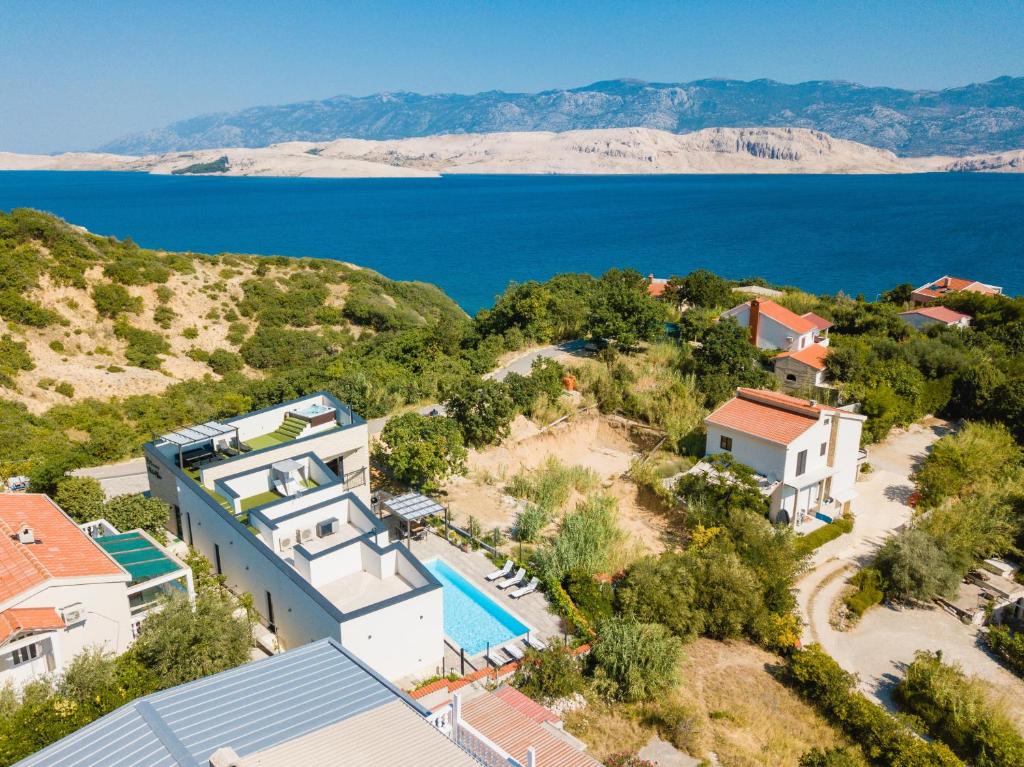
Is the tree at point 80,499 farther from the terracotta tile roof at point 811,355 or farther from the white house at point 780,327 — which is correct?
the terracotta tile roof at point 811,355

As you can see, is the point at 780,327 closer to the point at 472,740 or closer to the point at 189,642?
the point at 472,740

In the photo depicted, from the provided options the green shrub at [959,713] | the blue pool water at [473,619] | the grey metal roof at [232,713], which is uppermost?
the grey metal roof at [232,713]

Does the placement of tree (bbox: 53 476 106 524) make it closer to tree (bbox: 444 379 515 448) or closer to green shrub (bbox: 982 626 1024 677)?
tree (bbox: 444 379 515 448)

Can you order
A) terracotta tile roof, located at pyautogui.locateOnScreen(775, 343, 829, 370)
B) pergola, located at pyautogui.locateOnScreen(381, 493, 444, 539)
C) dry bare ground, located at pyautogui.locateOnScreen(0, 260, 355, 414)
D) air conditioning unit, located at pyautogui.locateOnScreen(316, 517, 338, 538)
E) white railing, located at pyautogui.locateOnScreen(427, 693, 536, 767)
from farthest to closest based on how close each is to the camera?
dry bare ground, located at pyautogui.locateOnScreen(0, 260, 355, 414)
terracotta tile roof, located at pyautogui.locateOnScreen(775, 343, 829, 370)
pergola, located at pyautogui.locateOnScreen(381, 493, 444, 539)
air conditioning unit, located at pyautogui.locateOnScreen(316, 517, 338, 538)
white railing, located at pyautogui.locateOnScreen(427, 693, 536, 767)

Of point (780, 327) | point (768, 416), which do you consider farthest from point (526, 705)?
point (780, 327)

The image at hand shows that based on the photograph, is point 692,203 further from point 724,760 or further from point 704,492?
point 724,760

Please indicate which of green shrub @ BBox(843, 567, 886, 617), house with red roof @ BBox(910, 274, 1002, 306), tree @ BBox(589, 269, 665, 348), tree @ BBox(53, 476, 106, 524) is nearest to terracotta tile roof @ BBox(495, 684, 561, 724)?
green shrub @ BBox(843, 567, 886, 617)

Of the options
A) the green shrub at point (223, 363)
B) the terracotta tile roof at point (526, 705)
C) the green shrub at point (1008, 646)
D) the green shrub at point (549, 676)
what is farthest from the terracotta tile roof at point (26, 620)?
the green shrub at point (223, 363)
